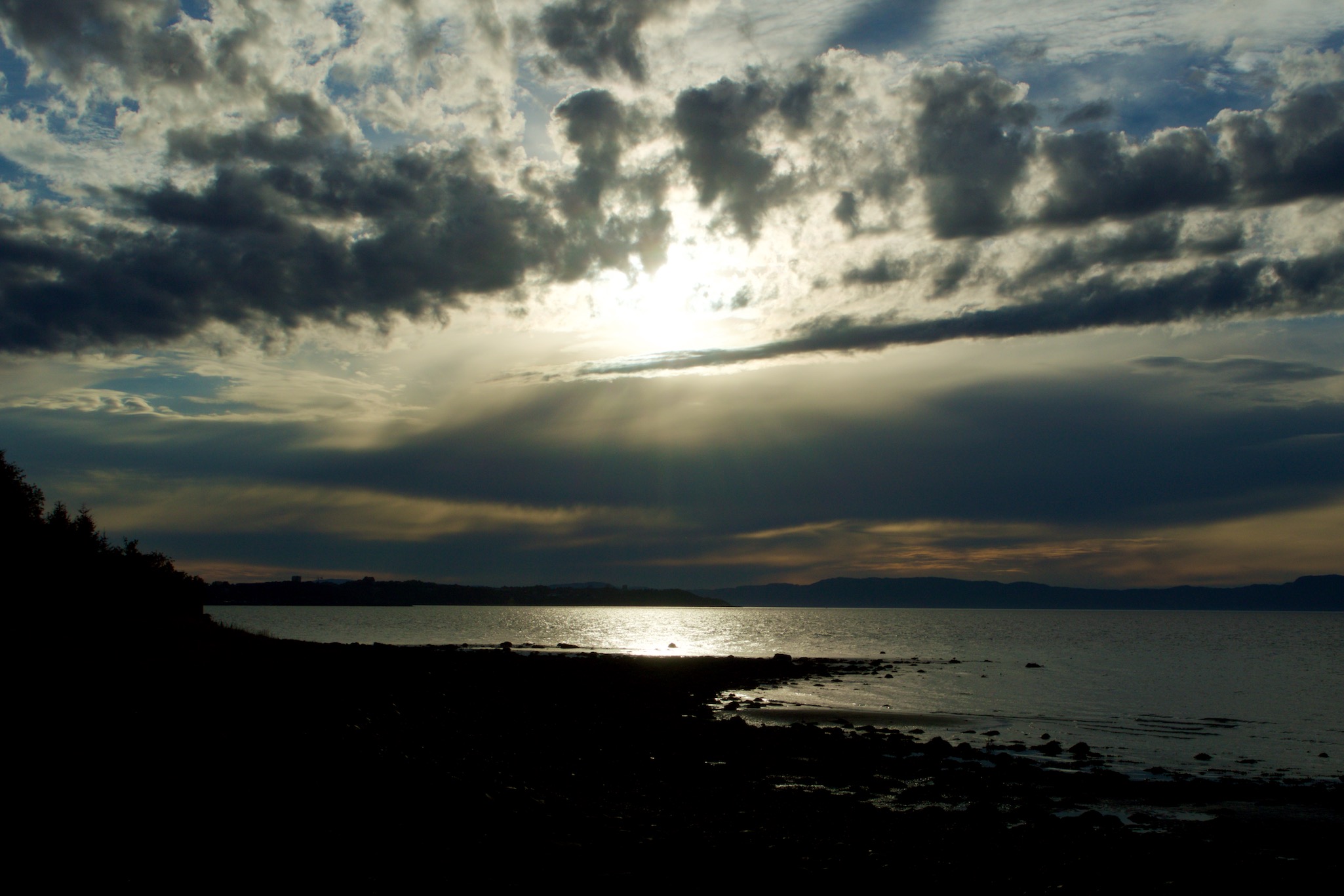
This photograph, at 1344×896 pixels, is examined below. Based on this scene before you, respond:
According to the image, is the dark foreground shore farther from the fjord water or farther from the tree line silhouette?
the tree line silhouette

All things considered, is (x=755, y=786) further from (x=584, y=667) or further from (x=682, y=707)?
(x=584, y=667)

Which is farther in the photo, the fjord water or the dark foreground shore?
the fjord water

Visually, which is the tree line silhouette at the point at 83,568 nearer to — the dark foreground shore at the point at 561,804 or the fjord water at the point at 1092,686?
the dark foreground shore at the point at 561,804

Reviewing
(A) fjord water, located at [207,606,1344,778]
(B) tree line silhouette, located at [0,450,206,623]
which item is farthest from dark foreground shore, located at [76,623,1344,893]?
(B) tree line silhouette, located at [0,450,206,623]

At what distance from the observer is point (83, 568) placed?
50469 mm

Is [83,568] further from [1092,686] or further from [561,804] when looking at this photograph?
[1092,686]

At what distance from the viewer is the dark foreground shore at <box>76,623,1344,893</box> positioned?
39.7 feet

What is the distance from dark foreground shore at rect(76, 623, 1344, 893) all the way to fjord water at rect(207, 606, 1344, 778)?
7.74 m

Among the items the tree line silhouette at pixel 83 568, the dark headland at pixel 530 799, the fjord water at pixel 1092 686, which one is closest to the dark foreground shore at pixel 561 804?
the dark headland at pixel 530 799

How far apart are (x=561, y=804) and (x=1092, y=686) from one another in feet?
183

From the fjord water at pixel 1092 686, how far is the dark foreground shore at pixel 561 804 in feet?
25.4

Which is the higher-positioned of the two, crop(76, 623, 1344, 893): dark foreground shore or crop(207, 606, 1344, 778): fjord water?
crop(76, 623, 1344, 893): dark foreground shore

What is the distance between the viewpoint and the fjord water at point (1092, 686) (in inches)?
1400

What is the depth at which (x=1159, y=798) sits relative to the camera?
24.0 m
